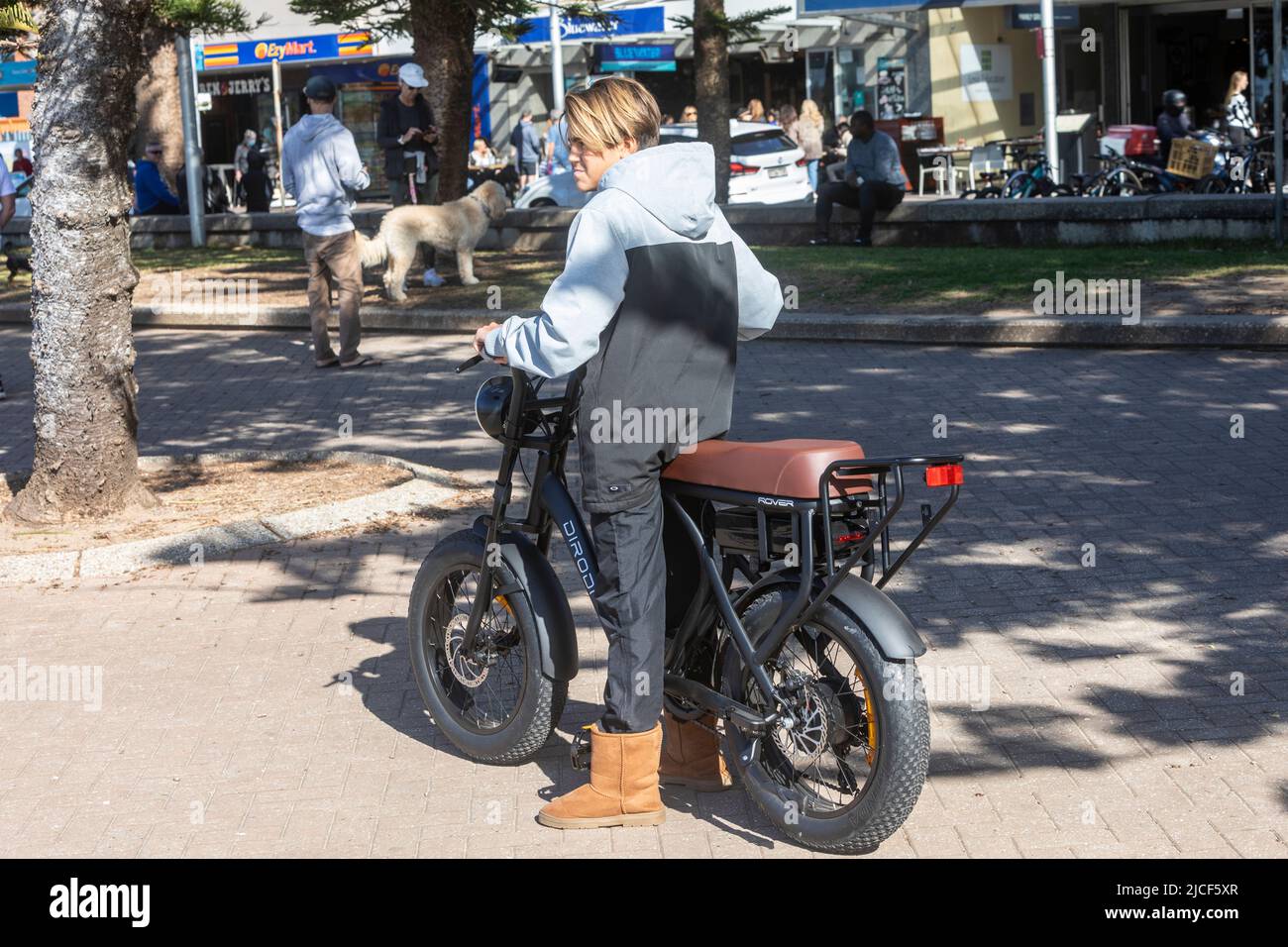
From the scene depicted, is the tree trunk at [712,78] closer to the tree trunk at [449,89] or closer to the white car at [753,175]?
the tree trunk at [449,89]

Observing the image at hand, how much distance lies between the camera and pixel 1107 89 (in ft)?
105

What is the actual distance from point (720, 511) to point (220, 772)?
5.55ft

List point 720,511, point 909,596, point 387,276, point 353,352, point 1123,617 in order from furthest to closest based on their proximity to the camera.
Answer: point 387,276 < point 353,352 < point 909,596 < point 1123,617 < point 720,511

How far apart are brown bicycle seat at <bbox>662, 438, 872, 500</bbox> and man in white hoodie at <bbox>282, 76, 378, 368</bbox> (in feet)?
26.5

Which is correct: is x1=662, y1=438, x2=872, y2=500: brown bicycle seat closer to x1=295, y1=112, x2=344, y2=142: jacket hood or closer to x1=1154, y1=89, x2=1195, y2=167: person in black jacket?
x1=295, y1=112, x2=344, y2=142: jacket hood

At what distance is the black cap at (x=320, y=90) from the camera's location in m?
11.7

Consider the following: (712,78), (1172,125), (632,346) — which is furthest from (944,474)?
(1172,125)

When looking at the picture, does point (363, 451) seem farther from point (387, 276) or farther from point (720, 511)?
point (387, 276)

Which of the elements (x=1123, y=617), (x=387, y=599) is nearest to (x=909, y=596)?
(x=1123, y=617)

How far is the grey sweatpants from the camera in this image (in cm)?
404

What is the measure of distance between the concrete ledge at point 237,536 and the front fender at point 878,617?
3.90 meters

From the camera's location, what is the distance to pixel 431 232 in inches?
590

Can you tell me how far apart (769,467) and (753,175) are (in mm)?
22092

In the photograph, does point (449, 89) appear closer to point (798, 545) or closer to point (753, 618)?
point (753, 618)
